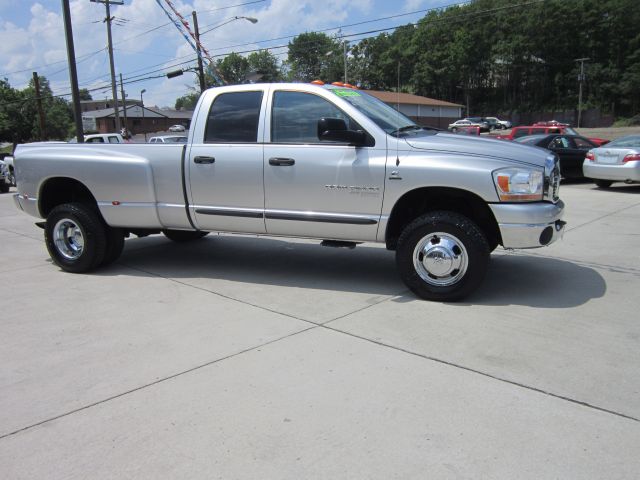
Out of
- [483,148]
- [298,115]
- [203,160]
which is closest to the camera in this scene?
[483,148]

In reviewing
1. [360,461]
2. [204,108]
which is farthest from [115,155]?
[360,461]

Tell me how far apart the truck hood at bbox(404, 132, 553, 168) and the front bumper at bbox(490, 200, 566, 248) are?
0.39m

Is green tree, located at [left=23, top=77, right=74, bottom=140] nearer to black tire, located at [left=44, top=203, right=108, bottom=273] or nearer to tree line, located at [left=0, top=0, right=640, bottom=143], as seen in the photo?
tree line, located at [left=0, top=0, right=640, bottom=143]

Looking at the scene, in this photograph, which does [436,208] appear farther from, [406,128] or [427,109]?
[427,109]

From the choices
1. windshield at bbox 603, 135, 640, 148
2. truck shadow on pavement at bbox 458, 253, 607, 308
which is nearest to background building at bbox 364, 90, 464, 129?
windshield at bbox 603, 135, 640, 148

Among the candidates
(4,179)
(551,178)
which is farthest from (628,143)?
(4,179)

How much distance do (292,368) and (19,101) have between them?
72.4 metres

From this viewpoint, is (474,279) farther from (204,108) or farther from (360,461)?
(204,108)

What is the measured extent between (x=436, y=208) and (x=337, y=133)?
1214 mm

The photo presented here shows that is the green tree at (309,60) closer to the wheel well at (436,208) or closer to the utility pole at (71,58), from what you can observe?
the utility pole at (71,58)

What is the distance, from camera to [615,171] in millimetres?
12875

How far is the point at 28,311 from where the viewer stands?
500cm

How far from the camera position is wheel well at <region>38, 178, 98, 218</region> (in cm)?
637

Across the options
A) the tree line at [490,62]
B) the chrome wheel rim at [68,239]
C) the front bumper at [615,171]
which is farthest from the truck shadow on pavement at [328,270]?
the tree line at [490,62]
